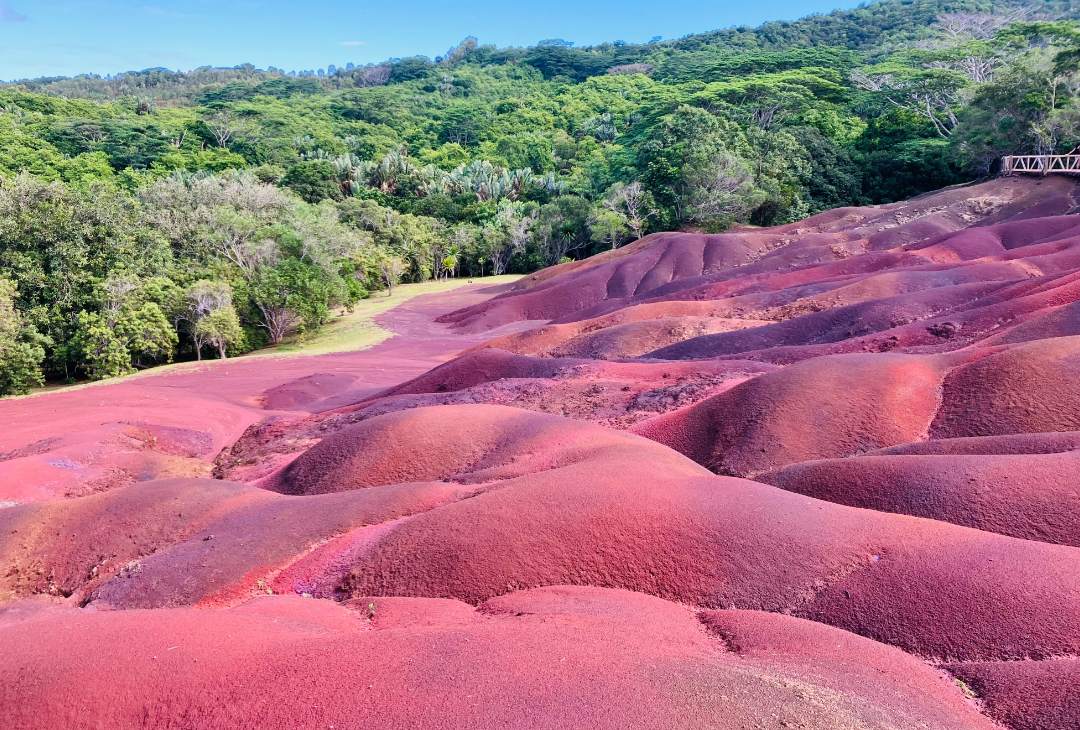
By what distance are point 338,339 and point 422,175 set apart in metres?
40.5

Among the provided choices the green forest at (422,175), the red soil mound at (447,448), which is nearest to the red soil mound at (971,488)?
the red soil mound at (447,448)

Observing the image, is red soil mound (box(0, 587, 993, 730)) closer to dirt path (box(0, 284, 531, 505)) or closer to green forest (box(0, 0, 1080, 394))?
dirt path (box(0, 284, 531, 505))

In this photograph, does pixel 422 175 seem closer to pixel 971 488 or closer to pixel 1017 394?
pixel 1017 394

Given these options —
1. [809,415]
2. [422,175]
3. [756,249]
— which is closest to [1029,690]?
[809,415]

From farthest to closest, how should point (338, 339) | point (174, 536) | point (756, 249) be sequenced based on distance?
point (756, 249) → point (338, 339) → point (174, 536)

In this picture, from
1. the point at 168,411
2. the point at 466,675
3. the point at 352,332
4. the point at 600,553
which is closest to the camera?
the point at 466,675

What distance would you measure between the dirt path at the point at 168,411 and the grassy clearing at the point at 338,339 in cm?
80

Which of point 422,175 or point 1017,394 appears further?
point 422,175

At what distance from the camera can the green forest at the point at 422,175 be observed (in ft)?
104

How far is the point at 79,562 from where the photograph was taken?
428 inches

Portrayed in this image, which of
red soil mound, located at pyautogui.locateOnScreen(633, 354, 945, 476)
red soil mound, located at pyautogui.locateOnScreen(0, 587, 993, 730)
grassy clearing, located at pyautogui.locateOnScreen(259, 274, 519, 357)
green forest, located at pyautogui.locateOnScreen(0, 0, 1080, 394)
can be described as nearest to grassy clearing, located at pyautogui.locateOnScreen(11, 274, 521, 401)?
grassy clearing, located at pyautogui.locateOnScreen(259, 274, 519, 357)

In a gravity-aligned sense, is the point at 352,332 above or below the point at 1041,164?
below

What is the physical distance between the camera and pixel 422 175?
7644 cm

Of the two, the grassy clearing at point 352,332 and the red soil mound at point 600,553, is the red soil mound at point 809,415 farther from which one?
the grassy clearing at point 352,332
